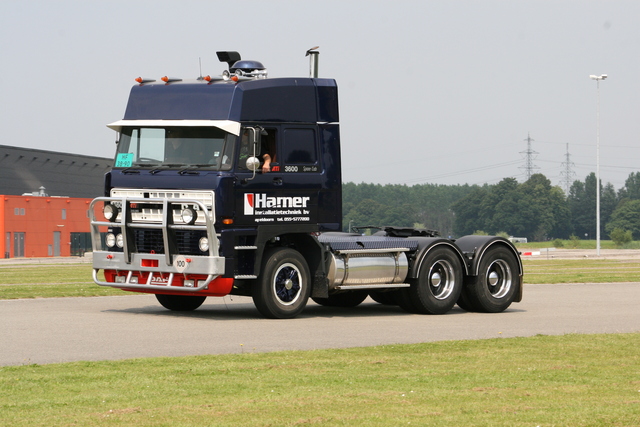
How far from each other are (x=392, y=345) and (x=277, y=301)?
420 cm

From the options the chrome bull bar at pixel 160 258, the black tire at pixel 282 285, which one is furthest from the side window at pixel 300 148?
the chrome bull bar at pixel 160 258

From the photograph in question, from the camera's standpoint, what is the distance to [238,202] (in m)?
15.8

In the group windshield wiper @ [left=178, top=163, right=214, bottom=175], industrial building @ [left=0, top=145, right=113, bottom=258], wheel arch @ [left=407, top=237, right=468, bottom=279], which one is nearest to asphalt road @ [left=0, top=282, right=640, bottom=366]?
wheel arch @ [left=407, top=237, right=468, bottom=279]

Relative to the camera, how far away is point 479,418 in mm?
7488

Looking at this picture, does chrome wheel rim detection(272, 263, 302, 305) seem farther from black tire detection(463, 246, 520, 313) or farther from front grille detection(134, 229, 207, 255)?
black tire detection(463, 246, 520, 313)

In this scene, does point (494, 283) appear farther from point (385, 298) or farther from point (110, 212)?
point (110, 212)

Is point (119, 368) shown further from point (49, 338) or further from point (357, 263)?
point (357, 263)

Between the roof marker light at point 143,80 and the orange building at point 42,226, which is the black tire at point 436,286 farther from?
the orange building at point 42,226

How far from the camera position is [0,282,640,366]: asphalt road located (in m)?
12.2

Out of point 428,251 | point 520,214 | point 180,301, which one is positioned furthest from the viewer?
point 520,214

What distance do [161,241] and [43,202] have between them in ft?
221

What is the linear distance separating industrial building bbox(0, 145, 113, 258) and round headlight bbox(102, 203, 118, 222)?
202ft

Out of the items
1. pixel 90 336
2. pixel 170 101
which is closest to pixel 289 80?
pixel 170 101

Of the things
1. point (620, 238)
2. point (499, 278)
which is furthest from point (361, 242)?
point (620, 238)
